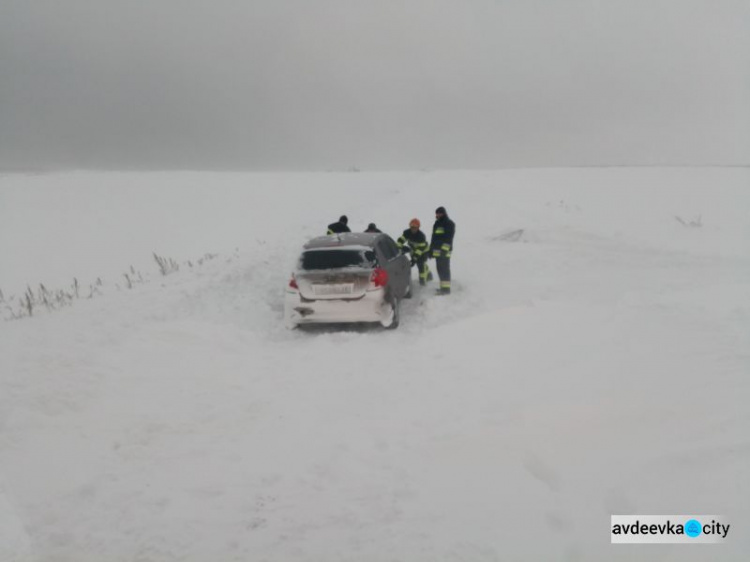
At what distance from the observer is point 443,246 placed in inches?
452

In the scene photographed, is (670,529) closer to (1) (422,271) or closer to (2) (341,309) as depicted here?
(2) (341,309)

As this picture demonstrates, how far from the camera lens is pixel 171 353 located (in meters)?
8.30

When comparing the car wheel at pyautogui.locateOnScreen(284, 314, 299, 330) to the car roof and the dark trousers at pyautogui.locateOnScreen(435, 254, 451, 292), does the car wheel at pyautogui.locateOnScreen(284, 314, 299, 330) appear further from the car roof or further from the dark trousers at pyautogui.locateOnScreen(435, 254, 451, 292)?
the dark trousers at pyautogui.locateOnScreen(435, 254, 451, 292)

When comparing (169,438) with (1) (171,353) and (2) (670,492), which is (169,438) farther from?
(2) (670,492)

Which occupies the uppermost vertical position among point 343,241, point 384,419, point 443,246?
point 343,241

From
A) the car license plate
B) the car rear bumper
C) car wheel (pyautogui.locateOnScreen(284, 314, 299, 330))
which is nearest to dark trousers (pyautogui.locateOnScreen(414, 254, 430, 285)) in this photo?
the car rear bumper

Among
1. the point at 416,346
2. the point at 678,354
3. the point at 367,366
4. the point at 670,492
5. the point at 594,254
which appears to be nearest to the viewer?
the point at 670,492

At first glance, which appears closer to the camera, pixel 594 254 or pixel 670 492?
pixel 670 492

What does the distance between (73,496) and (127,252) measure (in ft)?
54.9

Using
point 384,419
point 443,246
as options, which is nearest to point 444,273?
point 443,246

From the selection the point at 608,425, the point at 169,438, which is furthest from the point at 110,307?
the point at 608,425

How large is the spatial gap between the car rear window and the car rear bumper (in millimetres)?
541

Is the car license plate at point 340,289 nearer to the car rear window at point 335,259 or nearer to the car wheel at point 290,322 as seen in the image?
the car rear window at point 335,259

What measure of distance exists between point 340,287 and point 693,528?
6.38 metres
